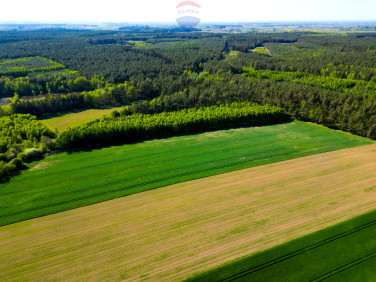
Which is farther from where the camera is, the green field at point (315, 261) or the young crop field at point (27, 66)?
the young crop field at point (27, 66)

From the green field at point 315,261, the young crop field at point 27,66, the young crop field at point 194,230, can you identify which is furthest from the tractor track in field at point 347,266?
the young crop field at point 27,66

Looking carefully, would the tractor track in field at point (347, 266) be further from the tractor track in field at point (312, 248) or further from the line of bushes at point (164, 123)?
the line of bushes at point (164, 123)

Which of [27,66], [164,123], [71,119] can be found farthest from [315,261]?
[27,66]

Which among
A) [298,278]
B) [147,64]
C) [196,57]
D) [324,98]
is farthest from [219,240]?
[196,57]

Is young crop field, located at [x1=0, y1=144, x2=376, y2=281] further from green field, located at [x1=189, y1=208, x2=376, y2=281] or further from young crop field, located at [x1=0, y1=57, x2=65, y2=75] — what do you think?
young crop field, located at [x1=0, y1=57, x2=65, y2=75]

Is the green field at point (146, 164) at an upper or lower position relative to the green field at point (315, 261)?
upper

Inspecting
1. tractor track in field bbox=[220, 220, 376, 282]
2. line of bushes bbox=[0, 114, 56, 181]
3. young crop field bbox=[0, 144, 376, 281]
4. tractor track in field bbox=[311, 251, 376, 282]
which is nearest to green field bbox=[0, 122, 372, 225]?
young crop field bbox=[0, 144, 376, 281]
